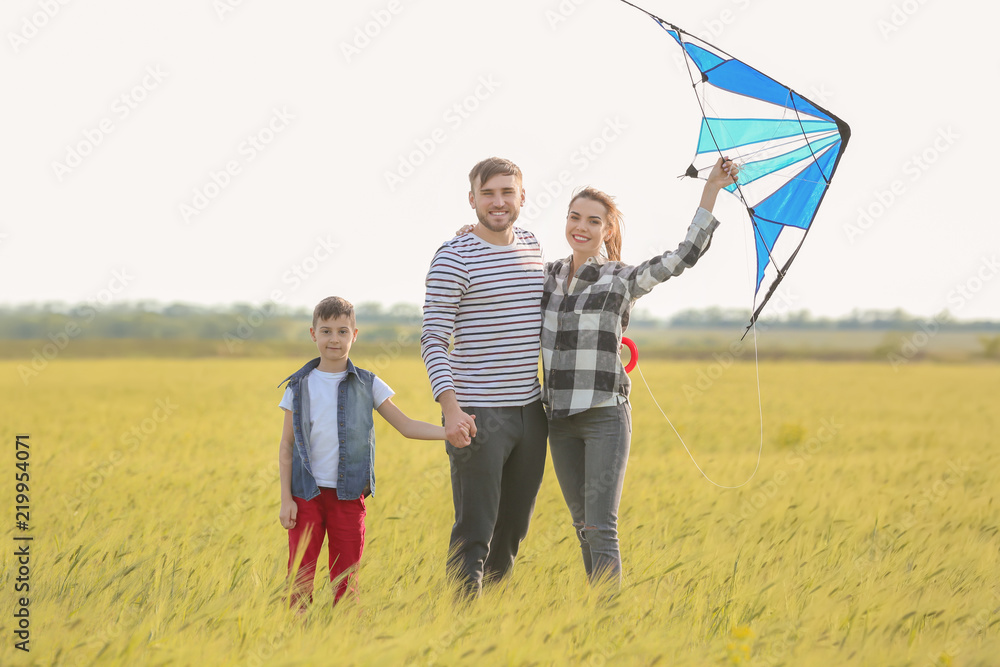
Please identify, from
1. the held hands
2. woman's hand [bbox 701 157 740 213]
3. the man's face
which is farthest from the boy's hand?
woman's hand [bbox 701 157 740 213]

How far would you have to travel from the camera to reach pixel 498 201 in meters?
3.66

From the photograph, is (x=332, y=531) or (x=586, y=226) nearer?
(x=332, y=531)

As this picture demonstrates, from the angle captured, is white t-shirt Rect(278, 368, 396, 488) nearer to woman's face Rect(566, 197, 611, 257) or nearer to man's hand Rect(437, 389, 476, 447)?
man's hand Rect(437, 389, 476, 447)

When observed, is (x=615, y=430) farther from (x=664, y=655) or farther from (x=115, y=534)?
(x=115, y=534)

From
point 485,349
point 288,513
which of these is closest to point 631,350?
point 485,349

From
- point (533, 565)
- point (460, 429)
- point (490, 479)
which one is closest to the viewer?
point (460, 429)

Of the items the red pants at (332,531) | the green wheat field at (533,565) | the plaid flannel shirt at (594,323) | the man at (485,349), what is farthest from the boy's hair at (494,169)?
the green wheat field at (533,565)

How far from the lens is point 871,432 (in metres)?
12.5

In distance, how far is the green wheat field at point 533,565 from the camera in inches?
117

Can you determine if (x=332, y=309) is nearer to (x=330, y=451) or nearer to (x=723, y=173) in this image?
(x=330, y=451)

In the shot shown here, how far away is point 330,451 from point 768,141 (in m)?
2.31

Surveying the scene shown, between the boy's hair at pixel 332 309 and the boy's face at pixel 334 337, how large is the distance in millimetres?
14

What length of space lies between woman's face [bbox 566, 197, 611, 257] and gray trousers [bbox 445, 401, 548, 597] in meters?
0.72

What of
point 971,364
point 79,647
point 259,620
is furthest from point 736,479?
point 971,364
